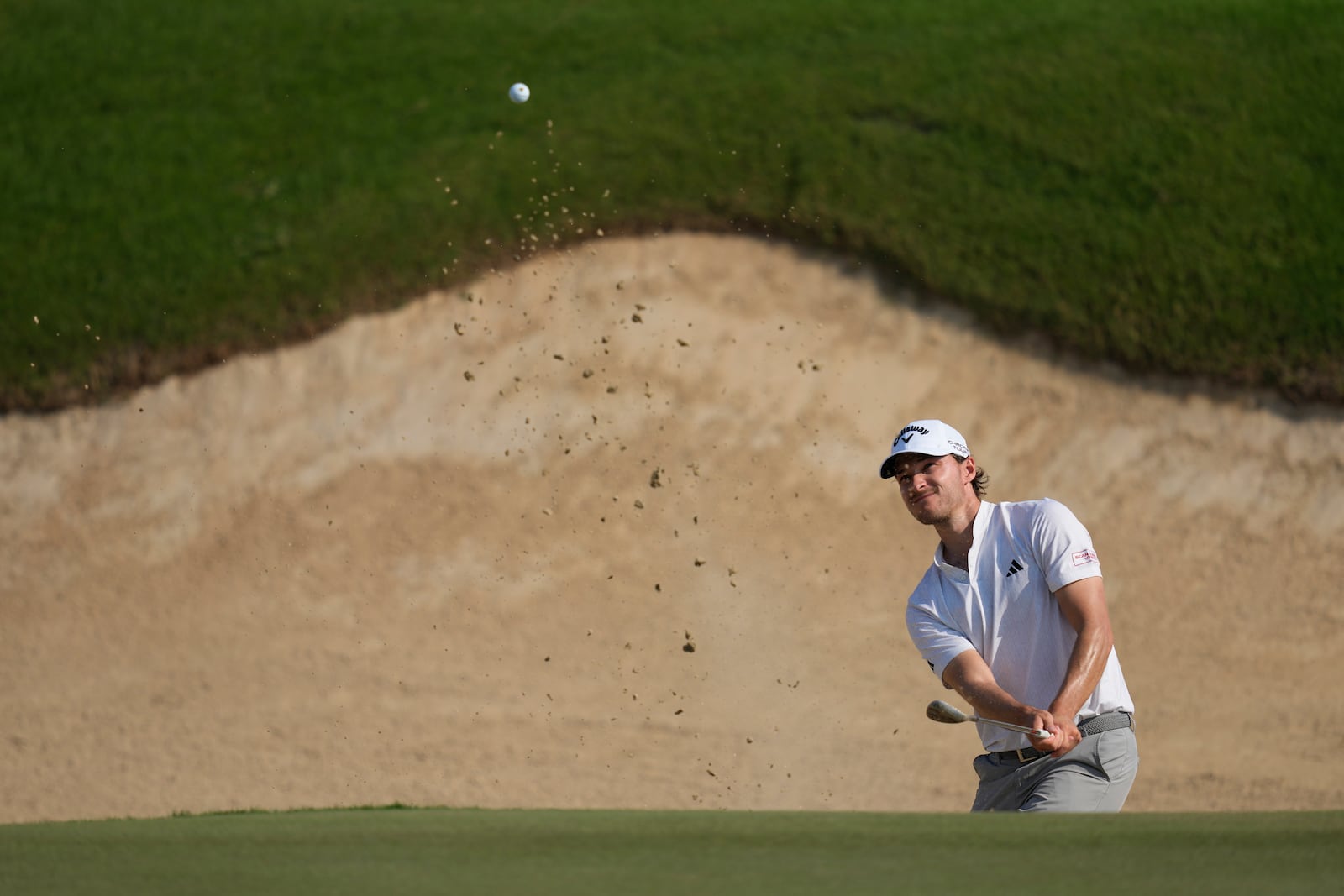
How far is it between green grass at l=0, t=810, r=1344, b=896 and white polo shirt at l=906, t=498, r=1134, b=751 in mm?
1138

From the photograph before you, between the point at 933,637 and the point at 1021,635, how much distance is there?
11.2 inches

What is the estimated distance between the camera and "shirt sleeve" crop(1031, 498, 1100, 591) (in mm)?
3592

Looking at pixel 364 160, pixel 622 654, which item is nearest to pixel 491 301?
pixel 364 160

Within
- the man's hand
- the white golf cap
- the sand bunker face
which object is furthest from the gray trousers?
the sand bunker face

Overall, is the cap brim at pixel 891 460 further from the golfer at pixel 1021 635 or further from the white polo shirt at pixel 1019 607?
the white polo shirt at pixel 1019 607

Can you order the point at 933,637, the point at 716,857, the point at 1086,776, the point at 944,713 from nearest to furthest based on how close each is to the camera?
the point at 716,857, the point at 1086,776, the point at 944,713, the point at 933,637

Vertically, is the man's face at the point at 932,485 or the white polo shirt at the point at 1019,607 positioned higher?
the man's face at the point at 932,485

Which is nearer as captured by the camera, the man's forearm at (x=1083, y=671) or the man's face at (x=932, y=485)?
the man's forearm at (x=1083, y=671)

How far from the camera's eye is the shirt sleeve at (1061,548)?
359 centimetres

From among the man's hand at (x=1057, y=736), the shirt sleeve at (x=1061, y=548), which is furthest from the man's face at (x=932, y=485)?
the man's hand at (x=1057, y=736)

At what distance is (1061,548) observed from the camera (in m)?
3.63

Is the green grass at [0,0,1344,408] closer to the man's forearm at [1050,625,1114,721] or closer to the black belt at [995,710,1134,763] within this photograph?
the black belt at [995,710,1134,763]

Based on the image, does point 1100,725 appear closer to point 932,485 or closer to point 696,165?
point 932,485

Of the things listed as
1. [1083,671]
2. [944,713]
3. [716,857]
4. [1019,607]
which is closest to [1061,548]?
[1019,607]
